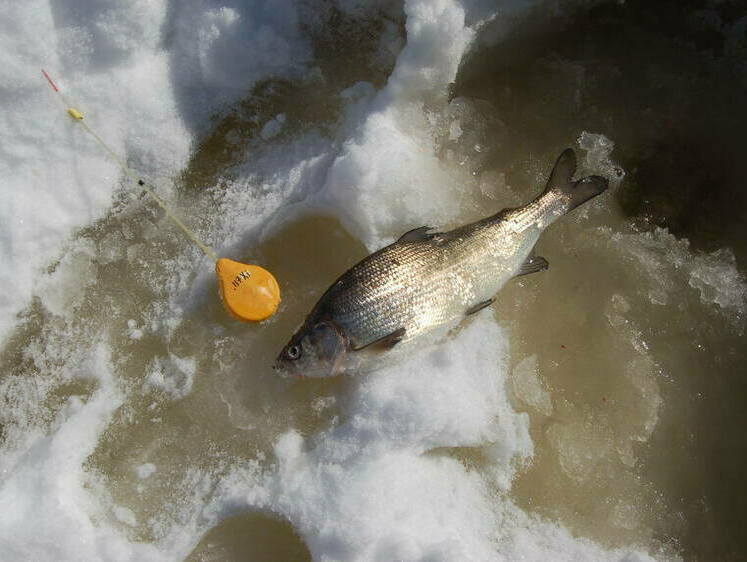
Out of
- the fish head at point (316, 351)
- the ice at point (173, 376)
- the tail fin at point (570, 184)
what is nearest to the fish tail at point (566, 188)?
the tail fin at point (570, 184)

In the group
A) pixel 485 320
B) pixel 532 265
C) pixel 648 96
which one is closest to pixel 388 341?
pixel 485 320

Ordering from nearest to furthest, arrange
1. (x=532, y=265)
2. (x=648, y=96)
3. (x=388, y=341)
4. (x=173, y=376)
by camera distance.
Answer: (x=388, y=341) → (x=532, y=265) → (x=173, y=376) → (x=648, y=96)

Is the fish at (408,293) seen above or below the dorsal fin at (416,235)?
below

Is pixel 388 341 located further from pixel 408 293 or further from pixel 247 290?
pixel 247 290

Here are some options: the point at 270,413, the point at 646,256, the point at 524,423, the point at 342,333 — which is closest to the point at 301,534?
the point at 270,413

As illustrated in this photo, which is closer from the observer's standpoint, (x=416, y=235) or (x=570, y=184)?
(x=416, y=235)

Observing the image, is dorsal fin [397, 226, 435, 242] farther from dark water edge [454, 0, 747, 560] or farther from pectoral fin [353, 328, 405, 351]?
dark water edge [454, 0, 747, 560]

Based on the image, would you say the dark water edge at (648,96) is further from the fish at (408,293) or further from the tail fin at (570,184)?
the fish at (408,293)
